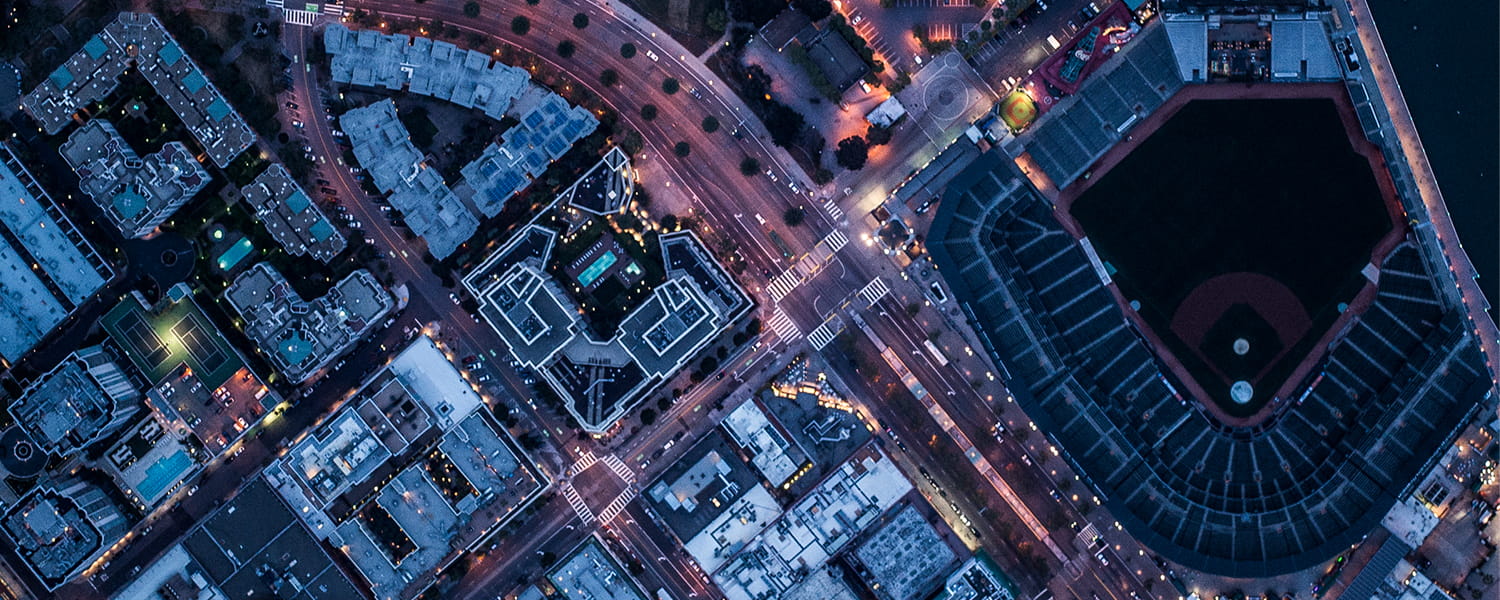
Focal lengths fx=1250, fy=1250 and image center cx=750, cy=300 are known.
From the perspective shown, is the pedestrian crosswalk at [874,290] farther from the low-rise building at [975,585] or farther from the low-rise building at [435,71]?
the low-rise building at [435,71]

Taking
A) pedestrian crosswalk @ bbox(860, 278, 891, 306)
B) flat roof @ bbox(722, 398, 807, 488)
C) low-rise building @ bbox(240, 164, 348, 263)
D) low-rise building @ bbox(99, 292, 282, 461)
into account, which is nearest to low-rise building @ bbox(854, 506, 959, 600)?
flat roof @ bbox(722, 398, 807, 488)

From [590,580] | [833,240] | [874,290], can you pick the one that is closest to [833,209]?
[833,240]

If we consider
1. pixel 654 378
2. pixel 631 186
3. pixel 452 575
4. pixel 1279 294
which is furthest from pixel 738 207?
pixel 1279 294

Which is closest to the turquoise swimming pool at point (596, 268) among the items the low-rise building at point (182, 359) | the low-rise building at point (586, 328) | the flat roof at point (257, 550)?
the low-rise building at point (586, 328)

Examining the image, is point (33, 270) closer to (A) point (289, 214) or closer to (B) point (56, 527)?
(B) point (56, 527)

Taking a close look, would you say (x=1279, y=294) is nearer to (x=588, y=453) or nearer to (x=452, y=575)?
(x=588, y=453)

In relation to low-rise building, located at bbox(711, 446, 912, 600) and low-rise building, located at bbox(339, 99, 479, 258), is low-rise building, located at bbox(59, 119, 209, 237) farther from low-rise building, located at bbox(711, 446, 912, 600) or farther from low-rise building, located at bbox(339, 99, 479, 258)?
low-rise building, located at bbox(711, 446, 912, 600)
